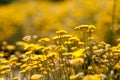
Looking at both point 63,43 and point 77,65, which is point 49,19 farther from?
point 77,65

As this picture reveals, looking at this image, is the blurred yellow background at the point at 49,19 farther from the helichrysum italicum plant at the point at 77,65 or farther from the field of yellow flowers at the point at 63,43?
the helichrysum italicum plant at the point at 77,65

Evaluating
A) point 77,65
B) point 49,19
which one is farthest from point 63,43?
point 49,19

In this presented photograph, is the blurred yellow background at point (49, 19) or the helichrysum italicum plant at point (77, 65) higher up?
the blurred yellow background at point (49, 19)

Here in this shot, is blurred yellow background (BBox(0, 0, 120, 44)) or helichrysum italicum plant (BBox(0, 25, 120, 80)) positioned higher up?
blurred yellow background (BBox(0, 0, 120, 44))

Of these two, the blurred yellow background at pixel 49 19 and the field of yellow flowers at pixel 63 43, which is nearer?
the field of yellow flowers at pixel 63 43

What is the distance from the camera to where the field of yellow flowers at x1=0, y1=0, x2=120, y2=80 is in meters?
3.46

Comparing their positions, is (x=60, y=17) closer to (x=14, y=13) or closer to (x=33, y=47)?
(x=14, y=13)

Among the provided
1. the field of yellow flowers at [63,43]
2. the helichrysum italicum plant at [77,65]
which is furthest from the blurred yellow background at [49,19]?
the helichrysum italicum plant at [77,65]

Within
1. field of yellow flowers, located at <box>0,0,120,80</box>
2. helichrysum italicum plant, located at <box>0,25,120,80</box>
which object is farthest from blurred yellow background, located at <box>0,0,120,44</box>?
helichrysum italicum plant, located at <box>0,25,120,80</box>

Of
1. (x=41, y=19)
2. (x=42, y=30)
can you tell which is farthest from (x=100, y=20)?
A: (x=41, y=19)

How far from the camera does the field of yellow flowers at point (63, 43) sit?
346cm

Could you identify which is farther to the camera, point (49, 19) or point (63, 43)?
point (49, 19)

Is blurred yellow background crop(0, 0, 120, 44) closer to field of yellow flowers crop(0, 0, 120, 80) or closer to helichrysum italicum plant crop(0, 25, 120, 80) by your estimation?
field of yellow flowers crop(0, 0, 120, 80)

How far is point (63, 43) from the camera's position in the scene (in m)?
3.82
